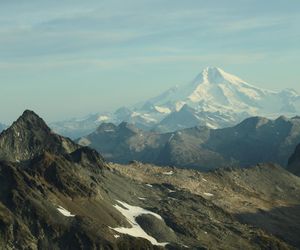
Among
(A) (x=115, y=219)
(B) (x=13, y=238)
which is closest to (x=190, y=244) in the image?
(A) (x=115, y=219)

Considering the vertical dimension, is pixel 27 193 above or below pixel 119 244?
above

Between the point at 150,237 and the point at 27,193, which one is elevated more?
the point at 27,193

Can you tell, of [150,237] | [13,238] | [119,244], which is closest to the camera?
[13,238]

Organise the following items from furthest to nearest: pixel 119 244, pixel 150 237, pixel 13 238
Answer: pixel 150 237
pixel 119 244
pixel 13 238

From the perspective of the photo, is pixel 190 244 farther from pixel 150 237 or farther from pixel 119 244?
pixel 119 244

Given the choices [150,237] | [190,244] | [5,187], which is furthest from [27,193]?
[190,244]

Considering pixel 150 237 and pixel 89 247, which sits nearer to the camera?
pixel 89 247

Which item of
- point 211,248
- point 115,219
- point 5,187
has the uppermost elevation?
point 5,187

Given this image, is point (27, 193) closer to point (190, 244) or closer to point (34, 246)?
point (34, 246)

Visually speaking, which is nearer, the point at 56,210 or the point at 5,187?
the point at 56,210
